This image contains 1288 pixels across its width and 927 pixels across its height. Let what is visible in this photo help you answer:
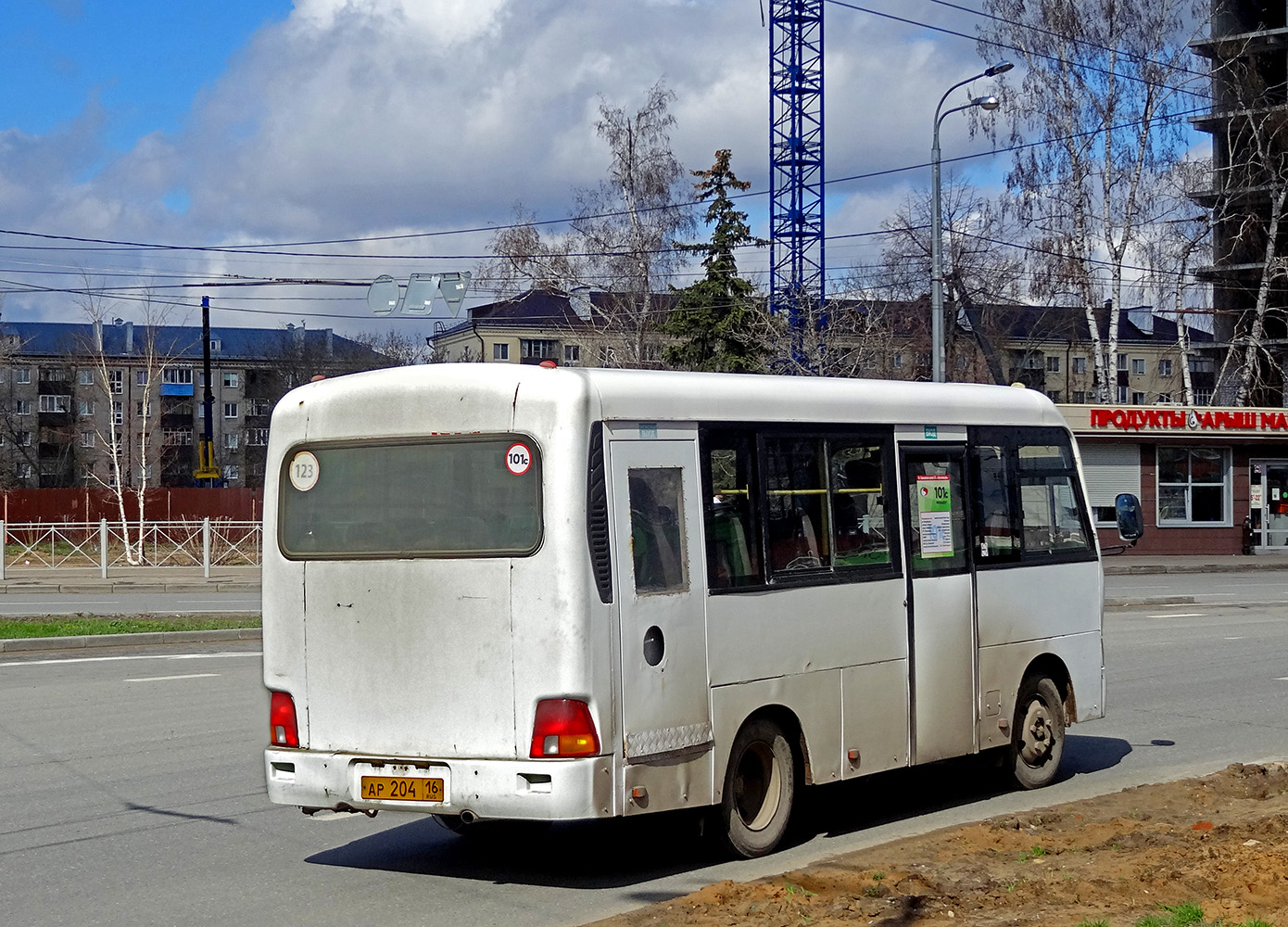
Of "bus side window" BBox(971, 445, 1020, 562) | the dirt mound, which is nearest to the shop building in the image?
"bus side window" BBox(971, 445, 1020, 562)

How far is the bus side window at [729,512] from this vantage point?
764 centimetres

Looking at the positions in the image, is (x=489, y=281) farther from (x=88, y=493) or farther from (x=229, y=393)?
(x=229, y=393)

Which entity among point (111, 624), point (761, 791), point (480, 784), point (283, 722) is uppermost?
point (283, 722)

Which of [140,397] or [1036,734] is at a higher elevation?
[140,397]

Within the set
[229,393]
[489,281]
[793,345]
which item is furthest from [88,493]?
[229,393]

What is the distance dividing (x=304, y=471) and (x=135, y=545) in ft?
115

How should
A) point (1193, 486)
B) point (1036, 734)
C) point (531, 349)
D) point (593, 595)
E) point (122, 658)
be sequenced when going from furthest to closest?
1. point (531, 349)
2. point (1193, 486)
3. point (122, 658)
4. point (1036, 734)
5. point (593, 595)

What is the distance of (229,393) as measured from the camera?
114m

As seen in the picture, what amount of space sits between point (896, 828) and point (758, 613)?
1901 mm

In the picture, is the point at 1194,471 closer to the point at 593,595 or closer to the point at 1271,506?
the point at 1271,506

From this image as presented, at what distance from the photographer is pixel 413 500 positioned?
732 cm

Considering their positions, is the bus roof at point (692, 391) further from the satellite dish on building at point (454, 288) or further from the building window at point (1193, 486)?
the building window at point (1193, 486)

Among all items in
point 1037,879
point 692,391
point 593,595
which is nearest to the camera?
point 1037,879

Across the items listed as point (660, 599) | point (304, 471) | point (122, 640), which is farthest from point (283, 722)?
point (122, 640)
